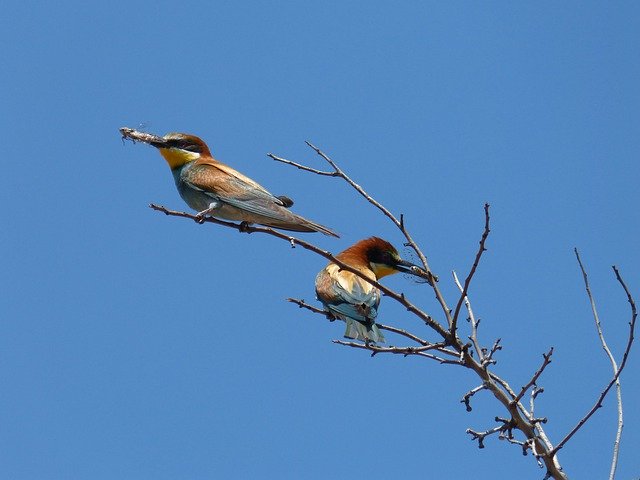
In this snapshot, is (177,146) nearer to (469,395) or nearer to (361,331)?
(361,331)

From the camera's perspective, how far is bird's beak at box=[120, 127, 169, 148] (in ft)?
17.3

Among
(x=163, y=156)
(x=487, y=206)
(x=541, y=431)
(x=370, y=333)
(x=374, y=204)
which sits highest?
(x=163, y=156)

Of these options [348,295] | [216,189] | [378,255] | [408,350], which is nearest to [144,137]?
[216,189]

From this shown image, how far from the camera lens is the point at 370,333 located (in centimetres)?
474

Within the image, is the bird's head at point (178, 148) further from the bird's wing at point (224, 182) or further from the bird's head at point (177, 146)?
the bird's wing at point (224, 182)

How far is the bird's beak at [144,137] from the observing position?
5262mm

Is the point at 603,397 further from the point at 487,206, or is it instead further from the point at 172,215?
the point at 172,215

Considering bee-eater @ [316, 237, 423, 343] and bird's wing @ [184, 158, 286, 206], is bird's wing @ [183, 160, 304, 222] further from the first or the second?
bee-eater @ [316, 237, 423, 343]

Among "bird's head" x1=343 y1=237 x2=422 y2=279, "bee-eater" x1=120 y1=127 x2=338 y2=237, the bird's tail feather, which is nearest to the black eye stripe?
"bee-eater" x1=120 y1=127 x2=338 y2=237

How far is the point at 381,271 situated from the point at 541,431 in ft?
11.4

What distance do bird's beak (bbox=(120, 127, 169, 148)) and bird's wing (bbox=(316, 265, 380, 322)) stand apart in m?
1.28

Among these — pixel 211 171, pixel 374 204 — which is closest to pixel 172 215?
pixel 374 204

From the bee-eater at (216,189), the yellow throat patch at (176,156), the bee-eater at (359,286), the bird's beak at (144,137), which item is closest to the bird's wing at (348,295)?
the bee-eater at (359,286)

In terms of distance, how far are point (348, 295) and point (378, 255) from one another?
44.0 inches
